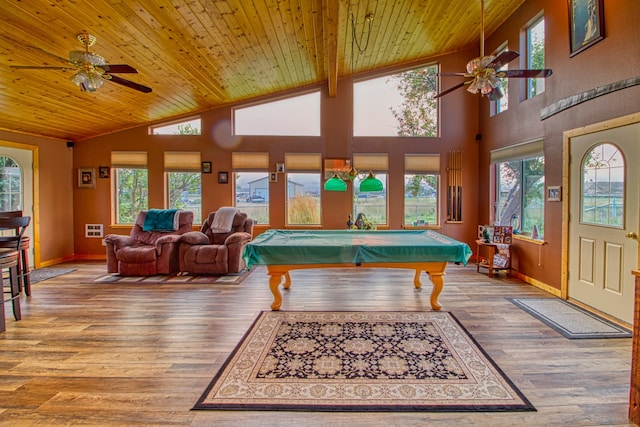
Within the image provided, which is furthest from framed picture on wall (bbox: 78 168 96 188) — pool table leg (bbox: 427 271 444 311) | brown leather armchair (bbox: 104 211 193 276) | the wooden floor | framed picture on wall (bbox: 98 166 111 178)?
pool table leg (bbox: 427 271 444 311)

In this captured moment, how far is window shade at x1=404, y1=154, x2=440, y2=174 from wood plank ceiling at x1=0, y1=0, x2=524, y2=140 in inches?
78.0

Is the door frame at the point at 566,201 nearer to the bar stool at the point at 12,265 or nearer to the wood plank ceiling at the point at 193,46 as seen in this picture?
the wood plank ceiling at the point at 193,46

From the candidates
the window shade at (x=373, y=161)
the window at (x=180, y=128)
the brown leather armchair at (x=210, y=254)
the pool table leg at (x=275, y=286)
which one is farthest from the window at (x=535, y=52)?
the window at (x=180, y=128)

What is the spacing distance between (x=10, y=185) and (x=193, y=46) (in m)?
4.37

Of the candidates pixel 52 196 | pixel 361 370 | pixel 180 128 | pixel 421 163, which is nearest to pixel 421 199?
pixel 421 163

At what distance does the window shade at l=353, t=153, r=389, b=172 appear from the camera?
6.84 m

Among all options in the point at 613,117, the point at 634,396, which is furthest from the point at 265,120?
the point at 634,396

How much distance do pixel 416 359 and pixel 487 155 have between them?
508cm

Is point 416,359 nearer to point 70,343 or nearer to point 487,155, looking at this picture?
point 70,343

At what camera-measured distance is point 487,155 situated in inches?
254

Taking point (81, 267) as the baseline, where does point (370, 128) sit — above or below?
above

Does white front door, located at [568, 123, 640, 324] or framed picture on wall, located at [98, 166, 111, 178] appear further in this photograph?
framed picture on wall, located at [98, 166, 111, 178]

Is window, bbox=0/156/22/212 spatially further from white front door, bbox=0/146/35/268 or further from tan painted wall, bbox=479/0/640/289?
tan painted wall, bbox=479/0/640/289

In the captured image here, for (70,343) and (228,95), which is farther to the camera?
(228,95)
